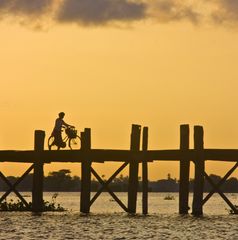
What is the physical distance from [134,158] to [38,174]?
4.21 metres

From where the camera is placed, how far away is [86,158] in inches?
1596

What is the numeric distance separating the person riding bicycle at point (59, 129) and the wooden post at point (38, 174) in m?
1.59

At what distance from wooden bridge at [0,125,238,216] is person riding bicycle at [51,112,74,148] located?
2.56ft

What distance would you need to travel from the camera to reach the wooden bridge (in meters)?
39.7

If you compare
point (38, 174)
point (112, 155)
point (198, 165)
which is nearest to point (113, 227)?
point (112, 155)

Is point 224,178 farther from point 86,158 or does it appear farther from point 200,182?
point 86,158

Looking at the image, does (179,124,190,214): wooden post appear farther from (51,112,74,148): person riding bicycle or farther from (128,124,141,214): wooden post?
(51,112,74,148): person riding bicycle

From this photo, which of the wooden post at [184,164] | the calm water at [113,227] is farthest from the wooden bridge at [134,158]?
the calm water at [113,227]

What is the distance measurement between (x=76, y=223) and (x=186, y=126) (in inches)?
238

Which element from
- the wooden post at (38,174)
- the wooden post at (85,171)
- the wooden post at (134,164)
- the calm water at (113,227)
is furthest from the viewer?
the wooden post at (38,174)

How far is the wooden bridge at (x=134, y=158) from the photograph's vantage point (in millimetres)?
39656

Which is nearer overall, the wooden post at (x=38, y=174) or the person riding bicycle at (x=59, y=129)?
the person riding bicycle at (x=59, y=129)

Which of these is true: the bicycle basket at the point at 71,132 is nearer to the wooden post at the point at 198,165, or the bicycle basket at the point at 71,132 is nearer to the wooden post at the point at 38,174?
the wooden post at the point at 38,174

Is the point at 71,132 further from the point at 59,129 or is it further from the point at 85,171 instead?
the point at 85,171
